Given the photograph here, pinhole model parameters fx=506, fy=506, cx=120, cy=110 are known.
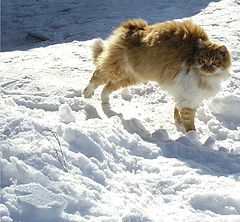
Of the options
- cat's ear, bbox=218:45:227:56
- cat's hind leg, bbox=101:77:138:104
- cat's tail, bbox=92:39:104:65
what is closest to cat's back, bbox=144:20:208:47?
cat's ear, bbox=218:45:227:56

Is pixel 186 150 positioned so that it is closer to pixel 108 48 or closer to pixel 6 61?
pixel 108 48

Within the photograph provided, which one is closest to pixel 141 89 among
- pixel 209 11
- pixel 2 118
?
pixel 2 118

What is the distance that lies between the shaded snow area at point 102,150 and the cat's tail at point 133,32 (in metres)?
0.87

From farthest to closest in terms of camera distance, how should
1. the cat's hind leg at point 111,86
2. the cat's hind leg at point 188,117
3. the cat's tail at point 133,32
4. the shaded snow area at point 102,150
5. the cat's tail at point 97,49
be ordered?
the cat's tail at point 97,49
the cat's hind leg at point 111,86
the cat's tail at point 133,32
the cat's hind leg at point 188,117
the shaded snow area at point 102,150

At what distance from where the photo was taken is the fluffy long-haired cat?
5.65 metres

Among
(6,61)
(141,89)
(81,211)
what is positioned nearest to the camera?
(81,211)

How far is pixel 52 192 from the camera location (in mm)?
3787

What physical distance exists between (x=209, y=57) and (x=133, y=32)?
1075mm

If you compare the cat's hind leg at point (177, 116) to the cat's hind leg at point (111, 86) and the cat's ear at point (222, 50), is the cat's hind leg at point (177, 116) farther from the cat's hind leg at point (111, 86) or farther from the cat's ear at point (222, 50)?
the cat's ear at point (222, 50)

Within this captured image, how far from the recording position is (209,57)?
18.3 ft

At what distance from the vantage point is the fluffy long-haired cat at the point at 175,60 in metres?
5.65

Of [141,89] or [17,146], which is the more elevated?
[17,146]

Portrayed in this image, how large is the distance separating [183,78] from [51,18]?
229 inches

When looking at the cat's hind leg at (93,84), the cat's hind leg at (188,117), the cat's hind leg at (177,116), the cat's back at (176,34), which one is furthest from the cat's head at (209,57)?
the cat's hind leg at (93,84)
